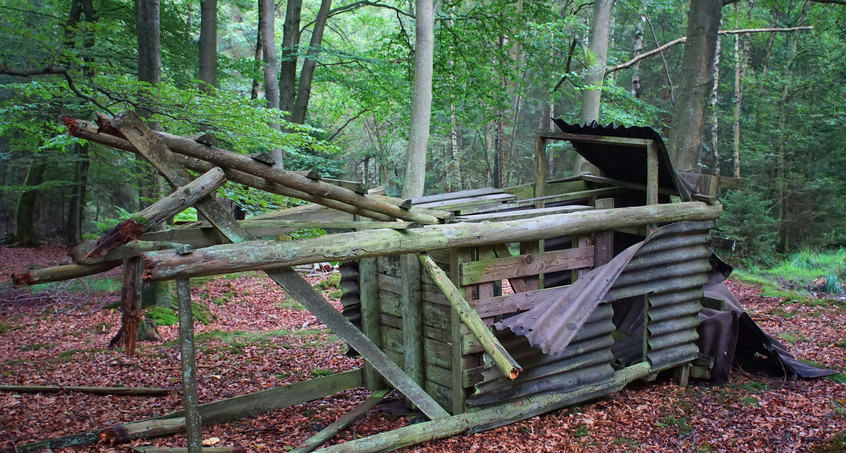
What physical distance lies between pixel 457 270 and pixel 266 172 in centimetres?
185

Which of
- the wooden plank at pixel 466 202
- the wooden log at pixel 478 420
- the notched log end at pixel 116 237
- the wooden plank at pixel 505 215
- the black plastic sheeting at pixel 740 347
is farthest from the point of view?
the black plastic sheeting at pixel 740 347

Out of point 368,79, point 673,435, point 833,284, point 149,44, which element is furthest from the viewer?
point 368,79

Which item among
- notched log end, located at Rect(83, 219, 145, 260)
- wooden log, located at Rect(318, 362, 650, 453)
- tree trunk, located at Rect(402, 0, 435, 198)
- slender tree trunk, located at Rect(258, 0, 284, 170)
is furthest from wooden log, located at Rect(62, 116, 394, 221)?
slender tree trunk, located at Rect(258, 0, 284, 170)

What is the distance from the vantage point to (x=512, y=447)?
4.84 meters

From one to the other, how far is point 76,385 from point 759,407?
7.42m

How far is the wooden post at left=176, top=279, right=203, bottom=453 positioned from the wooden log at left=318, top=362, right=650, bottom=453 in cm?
95

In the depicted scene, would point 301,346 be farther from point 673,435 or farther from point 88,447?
point 673,435

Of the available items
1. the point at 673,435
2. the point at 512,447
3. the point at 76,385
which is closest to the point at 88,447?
the point at 76,385

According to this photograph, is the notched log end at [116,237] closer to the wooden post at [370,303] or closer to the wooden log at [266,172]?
the wooden log at [266,172]

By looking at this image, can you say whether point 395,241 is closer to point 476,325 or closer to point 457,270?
point 457,270

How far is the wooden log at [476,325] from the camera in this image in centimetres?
441

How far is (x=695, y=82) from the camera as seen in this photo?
8797 mm

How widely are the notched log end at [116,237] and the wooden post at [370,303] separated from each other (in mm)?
2804

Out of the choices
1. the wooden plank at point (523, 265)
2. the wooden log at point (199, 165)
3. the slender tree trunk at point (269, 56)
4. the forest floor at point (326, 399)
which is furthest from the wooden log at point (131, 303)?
the slender tree trunk at point (269, 56)
